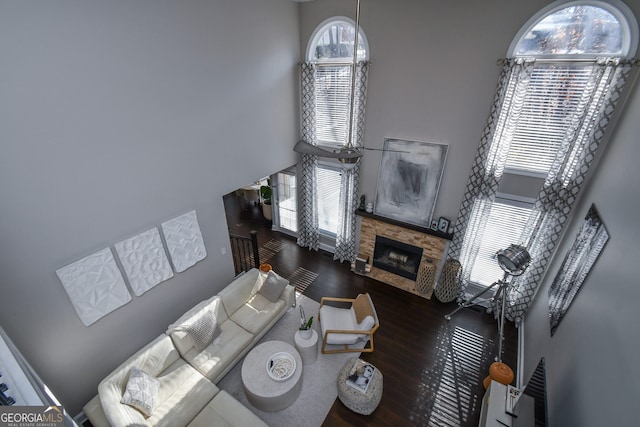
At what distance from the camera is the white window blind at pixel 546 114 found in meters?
3.67

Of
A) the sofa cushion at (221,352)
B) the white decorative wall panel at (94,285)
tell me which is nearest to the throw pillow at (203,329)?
the sofa cushion at (221,352)

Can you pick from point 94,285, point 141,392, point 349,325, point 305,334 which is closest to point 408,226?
point 349,325

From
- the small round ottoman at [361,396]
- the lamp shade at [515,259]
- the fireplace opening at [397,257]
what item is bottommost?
the small round ottoman at [361,396]

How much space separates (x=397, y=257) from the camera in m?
5.97

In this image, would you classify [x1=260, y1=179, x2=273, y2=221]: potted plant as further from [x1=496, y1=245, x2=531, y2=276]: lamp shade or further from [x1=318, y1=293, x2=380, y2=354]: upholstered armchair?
[x1=496, y1=245, x2=531, y2=276]: lamp shade

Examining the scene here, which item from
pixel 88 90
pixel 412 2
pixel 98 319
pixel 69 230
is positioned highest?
pixel 412 2

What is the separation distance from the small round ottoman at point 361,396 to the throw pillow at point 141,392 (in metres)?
2.34

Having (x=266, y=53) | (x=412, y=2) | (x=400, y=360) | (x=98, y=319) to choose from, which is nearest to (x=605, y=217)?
(x=400, y=360)

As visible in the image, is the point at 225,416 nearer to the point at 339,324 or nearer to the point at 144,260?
the point at 339,324

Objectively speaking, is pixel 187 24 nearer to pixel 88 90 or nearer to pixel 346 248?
pixel 88 90

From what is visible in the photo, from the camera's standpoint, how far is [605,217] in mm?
2869

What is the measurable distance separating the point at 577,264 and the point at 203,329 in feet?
16.2

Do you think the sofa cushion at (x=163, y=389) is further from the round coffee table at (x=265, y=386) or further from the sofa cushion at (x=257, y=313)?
the sofa cushion at (x=257, y=313)

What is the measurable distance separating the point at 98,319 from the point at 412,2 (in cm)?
641
